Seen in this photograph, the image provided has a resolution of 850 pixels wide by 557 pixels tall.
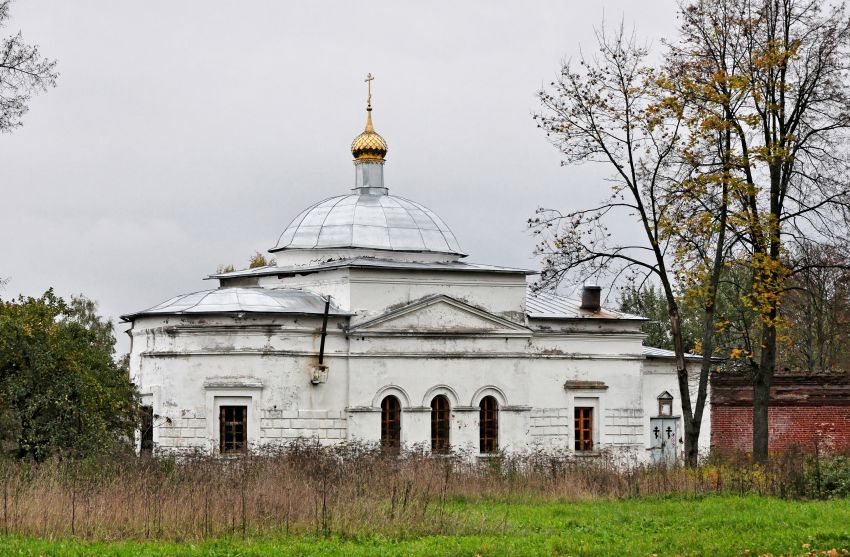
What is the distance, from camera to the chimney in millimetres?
31109

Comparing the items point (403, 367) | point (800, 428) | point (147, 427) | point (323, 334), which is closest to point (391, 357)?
point (403, 367)

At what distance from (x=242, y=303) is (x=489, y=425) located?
19.3 feet

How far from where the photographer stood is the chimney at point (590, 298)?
31.1 metres

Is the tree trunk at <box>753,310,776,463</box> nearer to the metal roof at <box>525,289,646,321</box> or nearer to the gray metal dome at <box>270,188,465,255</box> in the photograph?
the metal roof at <box>525,289,646,321</box>

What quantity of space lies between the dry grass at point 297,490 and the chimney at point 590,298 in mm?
7126

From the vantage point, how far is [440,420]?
2848 cm

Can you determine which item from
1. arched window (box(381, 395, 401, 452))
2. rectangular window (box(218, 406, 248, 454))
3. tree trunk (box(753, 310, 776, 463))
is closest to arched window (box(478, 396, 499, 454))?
arched window (box(381, 395, 401, 452))

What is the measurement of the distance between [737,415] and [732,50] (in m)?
11.3

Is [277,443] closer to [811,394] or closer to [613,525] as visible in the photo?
[613,525]

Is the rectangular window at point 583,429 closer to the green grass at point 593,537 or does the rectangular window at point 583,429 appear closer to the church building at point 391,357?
the church building at point 391,357

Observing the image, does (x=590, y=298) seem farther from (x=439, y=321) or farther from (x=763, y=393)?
(x=763, y=393)

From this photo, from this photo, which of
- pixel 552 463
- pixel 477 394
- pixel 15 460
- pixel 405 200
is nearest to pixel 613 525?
pixel 552 463

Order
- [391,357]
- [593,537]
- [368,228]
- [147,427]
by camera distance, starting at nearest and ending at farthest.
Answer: [593,537] < [147,427] < [391,357] < [368,228]

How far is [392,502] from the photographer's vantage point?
55.4 ft
